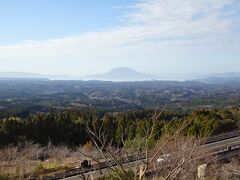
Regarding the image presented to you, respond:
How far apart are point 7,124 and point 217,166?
110 feet

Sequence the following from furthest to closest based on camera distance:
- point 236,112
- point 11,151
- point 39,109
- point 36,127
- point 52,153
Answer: point 39,109
point 236,112
point 36,127
point 52,153
point 11,151

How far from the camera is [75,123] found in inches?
2312

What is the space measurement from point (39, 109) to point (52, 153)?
114821 millimetres

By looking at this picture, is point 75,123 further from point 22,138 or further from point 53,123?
point 22,138

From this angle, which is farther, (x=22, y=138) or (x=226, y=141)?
(x=22, y=138)

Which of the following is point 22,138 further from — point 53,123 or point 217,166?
point 217,166

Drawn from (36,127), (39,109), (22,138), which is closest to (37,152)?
(22,138)

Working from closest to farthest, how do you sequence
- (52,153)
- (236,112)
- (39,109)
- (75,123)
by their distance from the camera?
(52,153) < (75,123) < (236,112) < (39,109)

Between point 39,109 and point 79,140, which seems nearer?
point 79,140

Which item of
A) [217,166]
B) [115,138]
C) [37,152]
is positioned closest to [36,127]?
[115,138]

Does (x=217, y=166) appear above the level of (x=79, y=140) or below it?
above

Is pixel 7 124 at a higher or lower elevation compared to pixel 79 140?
higher

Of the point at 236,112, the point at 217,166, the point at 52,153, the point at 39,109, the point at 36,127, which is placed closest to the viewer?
the point at 217,166

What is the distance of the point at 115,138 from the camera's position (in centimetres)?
5581
